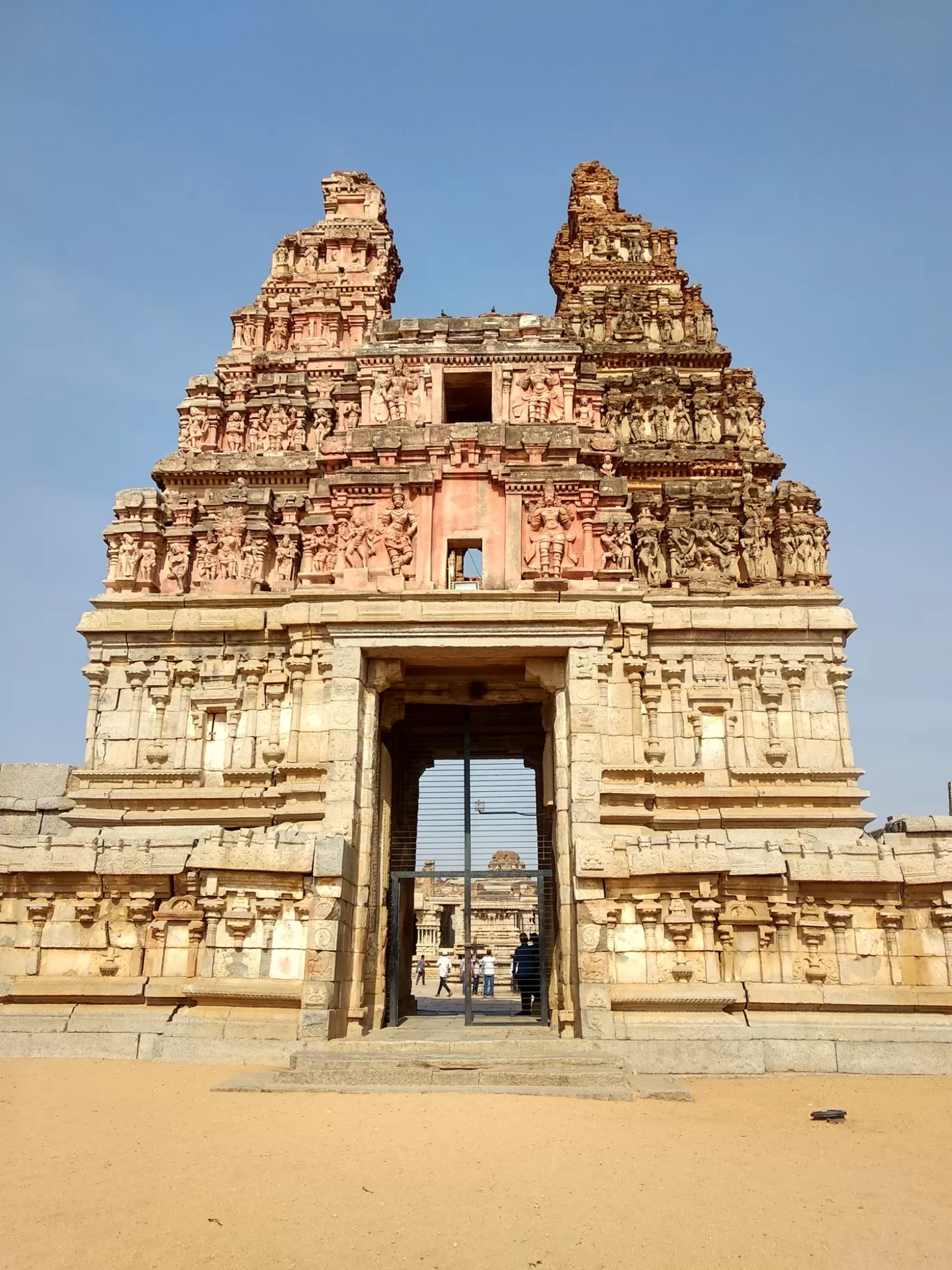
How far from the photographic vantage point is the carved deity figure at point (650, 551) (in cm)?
1694

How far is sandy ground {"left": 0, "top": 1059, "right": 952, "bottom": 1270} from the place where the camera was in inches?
227

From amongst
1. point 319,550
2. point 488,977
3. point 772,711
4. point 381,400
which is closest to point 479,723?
point 319,550

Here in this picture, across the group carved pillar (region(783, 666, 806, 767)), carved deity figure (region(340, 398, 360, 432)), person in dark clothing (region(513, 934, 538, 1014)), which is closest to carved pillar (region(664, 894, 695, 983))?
carved pillar (region(783, 666, 806, 767))

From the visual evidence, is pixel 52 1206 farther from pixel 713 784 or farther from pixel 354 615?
pixel 713 784

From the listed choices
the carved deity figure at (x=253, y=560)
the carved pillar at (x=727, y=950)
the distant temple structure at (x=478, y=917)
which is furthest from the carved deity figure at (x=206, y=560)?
the distant temple structure at (x=478, y=917)

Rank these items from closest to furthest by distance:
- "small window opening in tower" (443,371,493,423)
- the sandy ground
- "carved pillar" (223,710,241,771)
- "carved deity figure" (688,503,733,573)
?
the sandy ground → "carved pillar" (223,710,241,771) → "carved deity figure" (688,503,733,573) → "small window opening in tower" (443,371,493,423)

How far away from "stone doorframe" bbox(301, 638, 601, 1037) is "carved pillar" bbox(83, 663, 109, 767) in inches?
172

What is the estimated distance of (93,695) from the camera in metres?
15.7

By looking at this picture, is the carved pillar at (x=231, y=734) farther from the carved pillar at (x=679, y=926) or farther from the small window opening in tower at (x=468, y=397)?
the carved pillar at (x=679, y=926)

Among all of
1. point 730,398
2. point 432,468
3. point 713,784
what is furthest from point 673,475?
point 713,784

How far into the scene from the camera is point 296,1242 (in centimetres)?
580

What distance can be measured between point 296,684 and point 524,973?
7997mm

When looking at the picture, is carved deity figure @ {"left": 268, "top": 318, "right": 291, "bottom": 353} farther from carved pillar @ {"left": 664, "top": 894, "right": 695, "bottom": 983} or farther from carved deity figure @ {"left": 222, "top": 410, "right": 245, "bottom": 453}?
carved pillar @ {"left": 664, "top": 894, "right": 695, "bottom": 983}

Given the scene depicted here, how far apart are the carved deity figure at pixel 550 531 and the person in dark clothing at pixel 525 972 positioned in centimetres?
794
